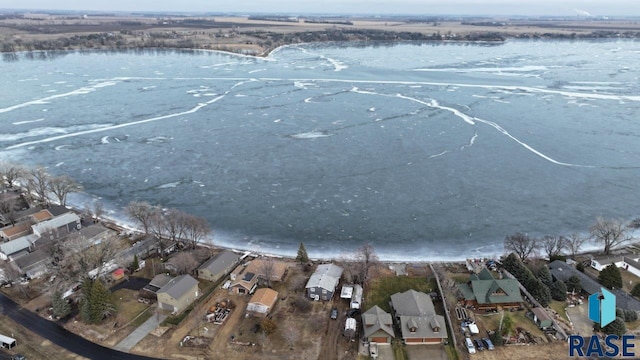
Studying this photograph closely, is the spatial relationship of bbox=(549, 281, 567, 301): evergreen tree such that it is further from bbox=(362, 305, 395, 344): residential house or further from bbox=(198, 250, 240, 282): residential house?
bbox=(198, 250, 240, 282): residential house

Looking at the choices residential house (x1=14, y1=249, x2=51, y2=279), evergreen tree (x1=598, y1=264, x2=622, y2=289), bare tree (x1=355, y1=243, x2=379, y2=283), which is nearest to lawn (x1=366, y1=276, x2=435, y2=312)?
bare tree (x1=355, y1=243, x2=379, y2=283)

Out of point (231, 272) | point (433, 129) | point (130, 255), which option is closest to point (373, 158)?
point (433, 129)

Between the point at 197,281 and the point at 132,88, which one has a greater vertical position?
the point at 132,88

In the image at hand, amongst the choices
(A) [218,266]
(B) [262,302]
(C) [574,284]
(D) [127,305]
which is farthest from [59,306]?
(C) [574,284]

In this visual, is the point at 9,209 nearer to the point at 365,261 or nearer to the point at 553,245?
the point at 365,261

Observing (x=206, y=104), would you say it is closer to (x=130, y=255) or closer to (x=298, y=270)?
(x=130, y=255)

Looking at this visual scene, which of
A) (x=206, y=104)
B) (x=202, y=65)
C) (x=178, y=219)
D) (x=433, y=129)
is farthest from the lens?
(x=202, y=65)
